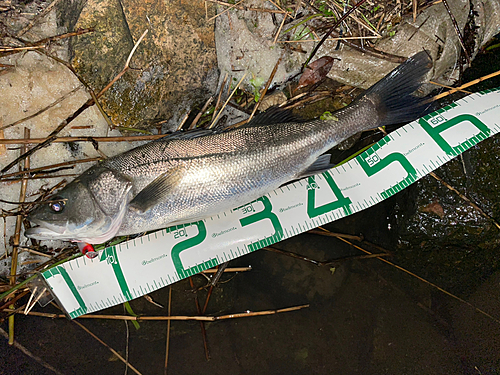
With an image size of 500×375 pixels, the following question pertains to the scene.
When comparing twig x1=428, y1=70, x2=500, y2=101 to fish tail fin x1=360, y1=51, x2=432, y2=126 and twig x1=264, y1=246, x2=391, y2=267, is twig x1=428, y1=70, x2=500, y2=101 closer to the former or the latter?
fish tail fin x1=360, y1=51, x2=432, y2=126

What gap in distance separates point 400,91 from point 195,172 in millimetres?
1706

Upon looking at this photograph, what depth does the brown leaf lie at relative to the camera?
2.78 meters

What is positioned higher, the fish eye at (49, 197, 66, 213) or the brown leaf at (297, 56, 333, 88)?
the brown leaf at (297, 56, 333, 88)

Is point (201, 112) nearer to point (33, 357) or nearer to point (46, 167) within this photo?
point (46, 167)

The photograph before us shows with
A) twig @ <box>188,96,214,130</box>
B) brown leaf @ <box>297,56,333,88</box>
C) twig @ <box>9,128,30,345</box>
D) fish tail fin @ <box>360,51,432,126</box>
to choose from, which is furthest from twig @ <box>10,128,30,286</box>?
fish tail fin @ <box>360,51,432,126</box>

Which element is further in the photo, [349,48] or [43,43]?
[349,48]

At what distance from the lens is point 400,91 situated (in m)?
2.43

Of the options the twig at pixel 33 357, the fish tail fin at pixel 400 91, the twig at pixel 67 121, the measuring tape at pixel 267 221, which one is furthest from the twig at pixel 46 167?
the fish tail fin at pixel 400 91

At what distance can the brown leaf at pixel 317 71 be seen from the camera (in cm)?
278

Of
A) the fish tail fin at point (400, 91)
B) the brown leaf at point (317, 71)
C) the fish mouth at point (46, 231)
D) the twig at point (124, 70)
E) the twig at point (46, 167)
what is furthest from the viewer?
the brown leaf at point (317, 71)

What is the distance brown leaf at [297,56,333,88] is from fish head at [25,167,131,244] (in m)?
1.80

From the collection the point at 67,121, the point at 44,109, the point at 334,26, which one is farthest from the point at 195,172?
the point at 334,26

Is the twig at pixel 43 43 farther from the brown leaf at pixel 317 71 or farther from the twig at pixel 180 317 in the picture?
the twig at pixel 180 317

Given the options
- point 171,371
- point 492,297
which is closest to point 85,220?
point 171,371
